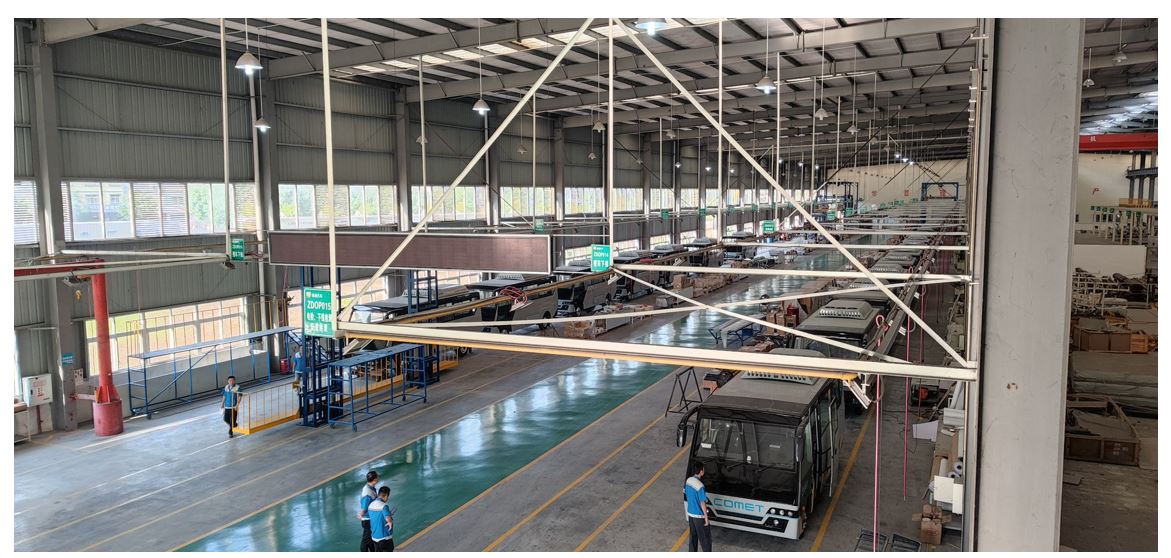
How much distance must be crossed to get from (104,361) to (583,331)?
50.4ft

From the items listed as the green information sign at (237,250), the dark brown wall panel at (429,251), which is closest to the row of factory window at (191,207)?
the green information sign at (237,250)

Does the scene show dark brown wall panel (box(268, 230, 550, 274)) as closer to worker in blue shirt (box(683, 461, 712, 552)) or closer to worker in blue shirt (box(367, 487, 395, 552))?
worker in blue shirt (box(367, 487, 395, 552))

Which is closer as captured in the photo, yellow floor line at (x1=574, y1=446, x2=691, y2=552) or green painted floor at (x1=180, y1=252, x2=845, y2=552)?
yellow floor line at (x1=574, y1=446, x2=691, y2=552)

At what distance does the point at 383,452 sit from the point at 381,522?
559 centimetres

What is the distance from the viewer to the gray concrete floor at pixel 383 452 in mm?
11555

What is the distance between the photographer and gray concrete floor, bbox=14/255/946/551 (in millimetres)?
11555

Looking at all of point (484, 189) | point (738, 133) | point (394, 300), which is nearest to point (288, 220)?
point (394, 300)

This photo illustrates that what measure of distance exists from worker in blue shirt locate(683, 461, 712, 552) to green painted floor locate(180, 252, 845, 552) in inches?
176

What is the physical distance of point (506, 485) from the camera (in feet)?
44.5

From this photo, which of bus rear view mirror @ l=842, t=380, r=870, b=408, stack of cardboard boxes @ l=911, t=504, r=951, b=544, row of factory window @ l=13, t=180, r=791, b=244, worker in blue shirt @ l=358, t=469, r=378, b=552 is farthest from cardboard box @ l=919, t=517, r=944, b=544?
row of factory window @ l=13, t=180, r=791, b=244

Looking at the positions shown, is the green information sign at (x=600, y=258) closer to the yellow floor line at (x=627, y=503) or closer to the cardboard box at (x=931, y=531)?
the yellow floor line at (x=627, y=503)

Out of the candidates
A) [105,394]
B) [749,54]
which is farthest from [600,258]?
[105,394]

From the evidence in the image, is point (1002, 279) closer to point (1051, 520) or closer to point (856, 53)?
point (1051, 520)

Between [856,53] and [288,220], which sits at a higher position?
[856,53]
